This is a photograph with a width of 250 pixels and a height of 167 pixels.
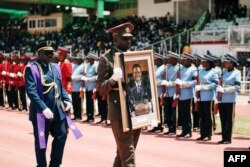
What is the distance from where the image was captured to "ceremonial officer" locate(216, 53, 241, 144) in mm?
10336

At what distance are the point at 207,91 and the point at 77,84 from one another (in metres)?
4.69

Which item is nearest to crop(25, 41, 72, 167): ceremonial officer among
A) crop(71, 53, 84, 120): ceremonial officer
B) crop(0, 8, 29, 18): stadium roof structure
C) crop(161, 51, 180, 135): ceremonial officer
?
crop(161, 51, 180, 135): ceremonial officer

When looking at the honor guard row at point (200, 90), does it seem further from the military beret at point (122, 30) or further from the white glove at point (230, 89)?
the military beret at point (122, 30)

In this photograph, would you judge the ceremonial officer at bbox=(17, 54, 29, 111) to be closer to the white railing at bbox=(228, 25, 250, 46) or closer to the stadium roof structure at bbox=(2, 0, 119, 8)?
the white railing at bbox=(228, 25, 250, 46)

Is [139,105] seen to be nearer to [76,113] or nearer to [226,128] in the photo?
[226,128]

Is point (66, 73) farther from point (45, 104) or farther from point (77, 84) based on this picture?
point (45, 104)

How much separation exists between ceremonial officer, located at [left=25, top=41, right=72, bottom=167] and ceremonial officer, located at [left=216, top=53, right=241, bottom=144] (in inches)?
187

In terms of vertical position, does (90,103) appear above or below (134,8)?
below

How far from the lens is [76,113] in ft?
47.6

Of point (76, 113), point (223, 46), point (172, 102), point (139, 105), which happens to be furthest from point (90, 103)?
point (223, 46)

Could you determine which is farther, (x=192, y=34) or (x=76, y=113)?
(x=192, y=34)

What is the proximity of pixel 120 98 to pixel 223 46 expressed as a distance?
77.6ft

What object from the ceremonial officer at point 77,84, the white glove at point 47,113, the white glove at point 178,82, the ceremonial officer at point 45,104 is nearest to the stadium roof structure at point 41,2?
the ceremonial officer at point 77,84

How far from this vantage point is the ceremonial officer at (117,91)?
5.50 m
